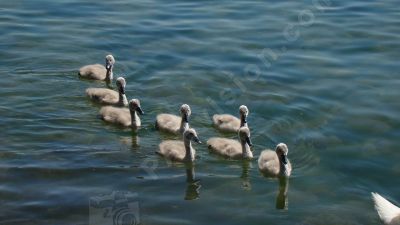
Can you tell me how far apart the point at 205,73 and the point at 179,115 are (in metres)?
2.21

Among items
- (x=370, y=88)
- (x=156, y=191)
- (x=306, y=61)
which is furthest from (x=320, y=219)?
(x=306, y=61)

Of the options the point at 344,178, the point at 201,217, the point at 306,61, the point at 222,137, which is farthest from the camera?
the point at 306,61

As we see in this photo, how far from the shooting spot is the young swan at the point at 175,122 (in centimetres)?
1433

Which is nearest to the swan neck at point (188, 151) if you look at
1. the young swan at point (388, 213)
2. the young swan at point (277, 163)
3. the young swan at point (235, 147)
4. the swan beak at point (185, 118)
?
the young swan at point (235, 147)

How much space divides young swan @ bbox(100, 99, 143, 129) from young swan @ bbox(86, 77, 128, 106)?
2.23ft

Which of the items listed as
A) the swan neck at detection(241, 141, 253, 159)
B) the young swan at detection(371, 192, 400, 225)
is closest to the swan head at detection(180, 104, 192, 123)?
→ the swan neck at detection(241, 141, 253, 159)

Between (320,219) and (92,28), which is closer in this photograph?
(320,219)

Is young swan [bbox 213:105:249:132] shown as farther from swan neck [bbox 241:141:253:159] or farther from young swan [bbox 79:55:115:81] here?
young swan [bbox 79:55:115:81]

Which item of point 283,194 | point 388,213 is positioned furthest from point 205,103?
point 388,213

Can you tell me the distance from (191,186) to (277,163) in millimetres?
1573

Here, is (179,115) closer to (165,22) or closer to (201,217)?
(201,217)

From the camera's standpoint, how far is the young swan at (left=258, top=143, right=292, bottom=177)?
42.1 ft

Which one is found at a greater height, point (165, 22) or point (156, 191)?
point (165, 22)

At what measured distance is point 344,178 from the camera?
12.8 meters
